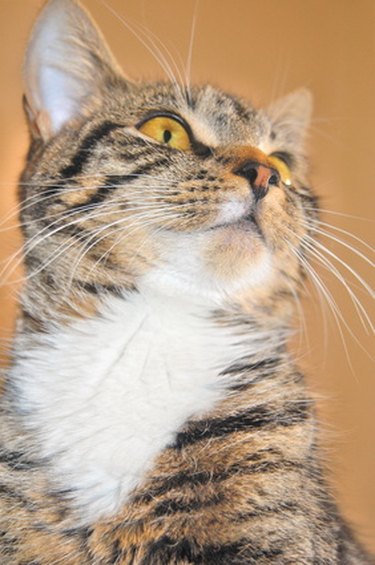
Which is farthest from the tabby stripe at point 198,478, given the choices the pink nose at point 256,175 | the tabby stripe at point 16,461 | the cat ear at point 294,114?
the cat ear at point 294,114

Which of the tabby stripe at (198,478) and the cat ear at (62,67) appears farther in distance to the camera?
the cat ear at (62,67)

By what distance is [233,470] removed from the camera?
2.07 ft

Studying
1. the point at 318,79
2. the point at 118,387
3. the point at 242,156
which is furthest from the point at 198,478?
the point at 318,79

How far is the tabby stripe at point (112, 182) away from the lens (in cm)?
76

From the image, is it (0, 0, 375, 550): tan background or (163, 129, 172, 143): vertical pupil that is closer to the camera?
(163, 129, 172, 143): vertical pupil

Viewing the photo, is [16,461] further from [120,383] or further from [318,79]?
[318,79]

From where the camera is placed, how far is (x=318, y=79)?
1275 millimetres

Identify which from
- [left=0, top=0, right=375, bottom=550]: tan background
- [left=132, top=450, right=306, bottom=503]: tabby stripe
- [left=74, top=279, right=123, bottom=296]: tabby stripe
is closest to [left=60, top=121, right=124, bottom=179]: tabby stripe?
[left=74, top=279, right=123, bottom=296]: tabby stripe

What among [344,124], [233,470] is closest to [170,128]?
[233,470]

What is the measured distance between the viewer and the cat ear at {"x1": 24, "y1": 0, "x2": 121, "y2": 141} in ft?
2.89

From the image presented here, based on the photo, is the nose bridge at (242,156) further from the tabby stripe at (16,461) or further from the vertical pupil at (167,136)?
the tabby stripe at (16,461)

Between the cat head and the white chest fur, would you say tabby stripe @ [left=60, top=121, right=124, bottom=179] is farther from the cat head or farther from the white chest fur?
the white chest fur

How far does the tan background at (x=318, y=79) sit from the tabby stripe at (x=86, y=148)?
0.29m

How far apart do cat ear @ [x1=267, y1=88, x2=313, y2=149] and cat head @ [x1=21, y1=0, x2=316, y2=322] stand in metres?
0.12
